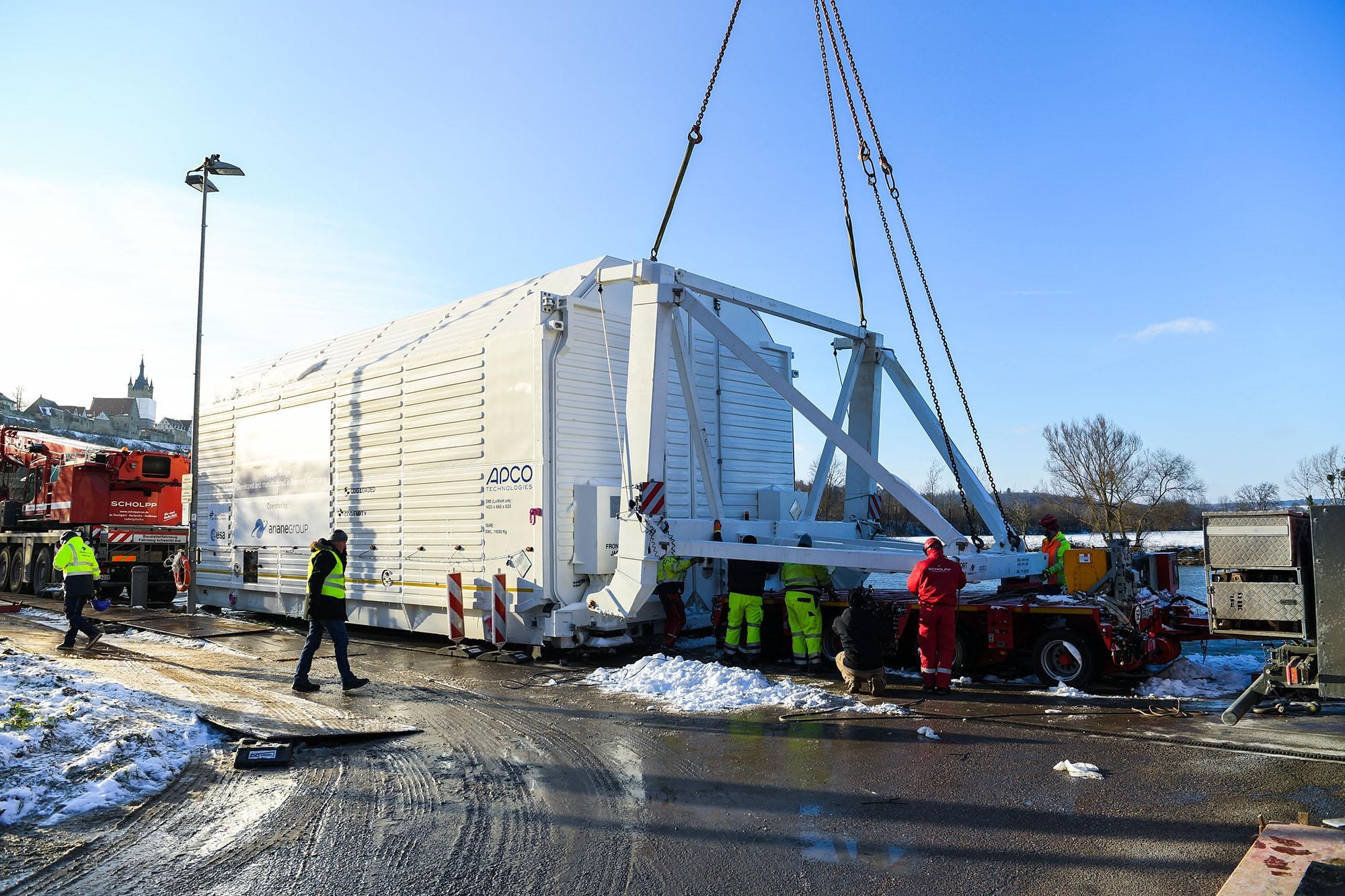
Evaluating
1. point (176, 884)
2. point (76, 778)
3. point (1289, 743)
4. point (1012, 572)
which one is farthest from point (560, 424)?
point (1289, 743)

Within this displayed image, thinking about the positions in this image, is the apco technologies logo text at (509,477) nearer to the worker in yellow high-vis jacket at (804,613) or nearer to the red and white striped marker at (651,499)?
the red and white striped marker at (651,499)

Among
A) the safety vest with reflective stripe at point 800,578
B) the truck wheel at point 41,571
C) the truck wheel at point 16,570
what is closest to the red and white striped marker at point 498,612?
the safety vest with reflective stripe at point 800,578

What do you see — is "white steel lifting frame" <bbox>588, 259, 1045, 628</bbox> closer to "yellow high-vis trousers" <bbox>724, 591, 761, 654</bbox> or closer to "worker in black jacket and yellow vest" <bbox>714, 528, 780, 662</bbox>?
"worker in black jacket and yellow vest" <bbox>714, 528, 780, 662</bbox>

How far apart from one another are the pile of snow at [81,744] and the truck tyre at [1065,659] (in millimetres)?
7195

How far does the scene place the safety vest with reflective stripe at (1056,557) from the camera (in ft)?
32.4

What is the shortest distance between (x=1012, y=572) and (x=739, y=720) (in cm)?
360

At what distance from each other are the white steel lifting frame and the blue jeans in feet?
8.45

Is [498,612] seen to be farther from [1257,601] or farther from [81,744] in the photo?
[1257,601]

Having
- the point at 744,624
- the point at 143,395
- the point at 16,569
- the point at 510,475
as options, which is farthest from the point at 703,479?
the point at 143,395

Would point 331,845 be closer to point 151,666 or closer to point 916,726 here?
point 916,726

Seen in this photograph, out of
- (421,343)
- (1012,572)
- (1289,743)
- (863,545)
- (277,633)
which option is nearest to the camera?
(1289,743)

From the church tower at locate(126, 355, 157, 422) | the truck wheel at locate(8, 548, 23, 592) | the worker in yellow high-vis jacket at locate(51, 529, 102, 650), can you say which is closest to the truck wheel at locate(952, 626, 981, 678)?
the worker in yellow high-vis jacket at locate(51, 529, 102, 650)

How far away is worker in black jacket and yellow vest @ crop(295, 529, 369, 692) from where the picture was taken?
8.74 meters

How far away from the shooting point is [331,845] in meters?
4.52
